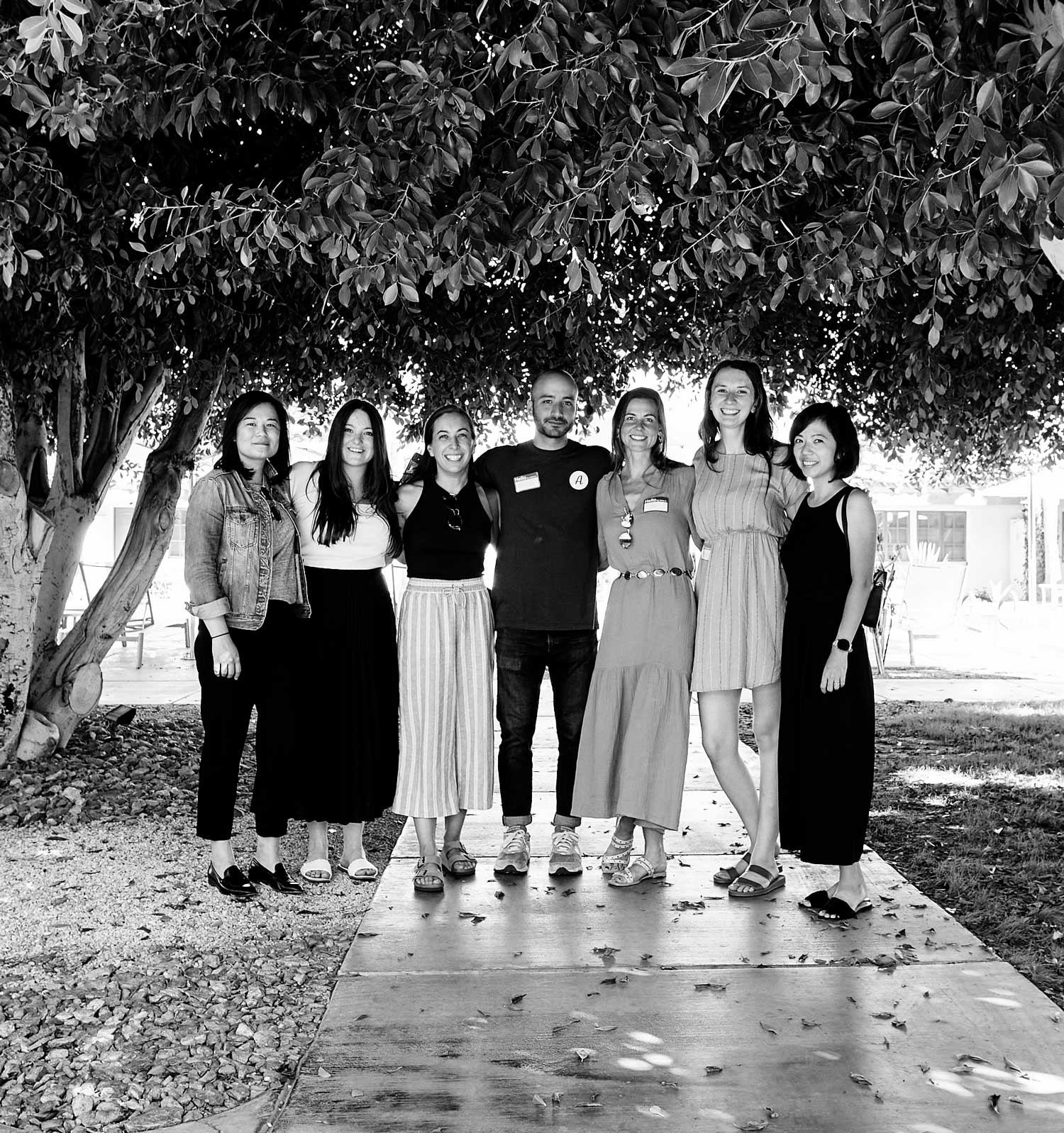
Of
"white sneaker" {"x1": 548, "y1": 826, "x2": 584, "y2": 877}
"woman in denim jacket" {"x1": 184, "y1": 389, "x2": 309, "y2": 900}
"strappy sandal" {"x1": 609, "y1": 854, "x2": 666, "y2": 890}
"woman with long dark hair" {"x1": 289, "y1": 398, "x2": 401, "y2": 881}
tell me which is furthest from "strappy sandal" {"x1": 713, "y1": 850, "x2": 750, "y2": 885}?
"woman in denim jacket" {"x1": 184, "y1": 389, "x2": 309, "y2": 900}

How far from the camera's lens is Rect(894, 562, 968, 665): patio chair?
1366 cm

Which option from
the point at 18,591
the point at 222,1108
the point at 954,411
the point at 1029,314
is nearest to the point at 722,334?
the point at 1029,314

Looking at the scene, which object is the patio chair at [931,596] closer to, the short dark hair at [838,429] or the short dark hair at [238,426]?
the short dark hair at [838,429]

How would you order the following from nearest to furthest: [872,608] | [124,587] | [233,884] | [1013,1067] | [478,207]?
[1013,1067], [478,207], [872,608], [233,884], [124,587]

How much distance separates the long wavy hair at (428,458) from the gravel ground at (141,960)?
185 cm

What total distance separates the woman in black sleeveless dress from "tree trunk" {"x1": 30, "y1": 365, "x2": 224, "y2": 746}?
4.15 m

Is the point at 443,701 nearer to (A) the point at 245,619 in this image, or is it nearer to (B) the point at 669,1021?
(A) the point at 245,619

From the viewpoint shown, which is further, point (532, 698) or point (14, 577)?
point (14, 577)

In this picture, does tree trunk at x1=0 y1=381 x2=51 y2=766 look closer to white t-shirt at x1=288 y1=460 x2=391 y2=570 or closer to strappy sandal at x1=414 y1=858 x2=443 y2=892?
white t-shirt at x1=288 y1=460 x2=391 y2=570

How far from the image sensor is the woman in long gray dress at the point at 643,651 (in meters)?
4.73

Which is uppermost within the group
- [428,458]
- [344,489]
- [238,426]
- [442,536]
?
[238,426]

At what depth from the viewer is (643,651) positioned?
4746mm

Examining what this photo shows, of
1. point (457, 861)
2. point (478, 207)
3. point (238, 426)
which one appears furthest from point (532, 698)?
point (478, 207)

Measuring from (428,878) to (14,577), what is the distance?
347 cm
